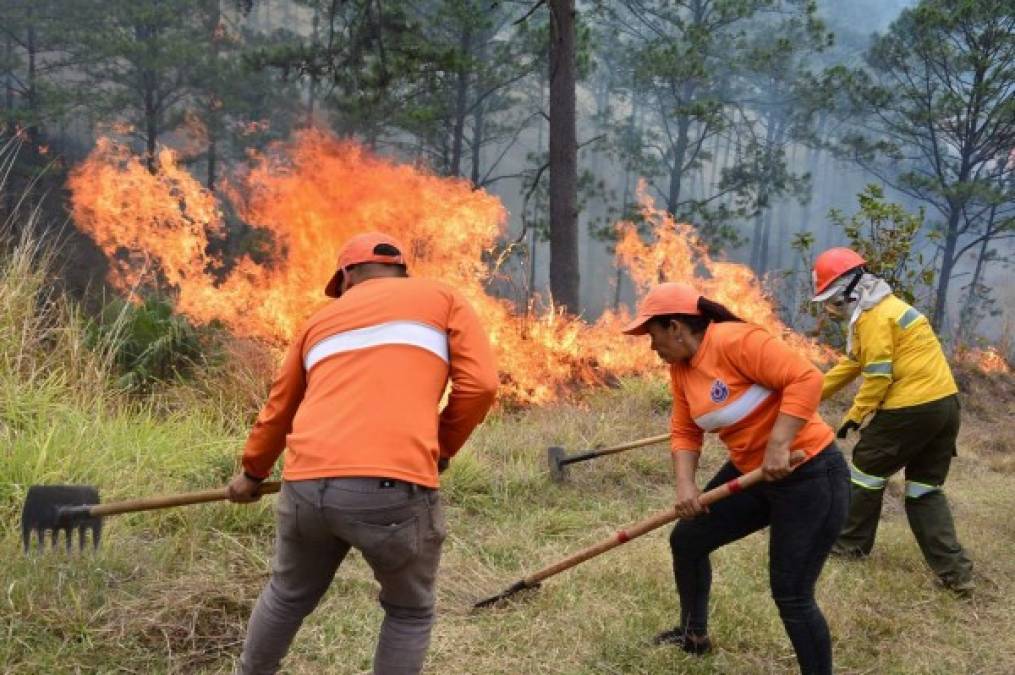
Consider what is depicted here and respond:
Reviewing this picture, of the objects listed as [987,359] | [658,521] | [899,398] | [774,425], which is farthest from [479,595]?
[987,359]

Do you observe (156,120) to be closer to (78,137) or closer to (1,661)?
(78,137)

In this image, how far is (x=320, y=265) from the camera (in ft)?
39.7

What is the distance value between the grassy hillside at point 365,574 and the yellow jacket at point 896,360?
1.10 m

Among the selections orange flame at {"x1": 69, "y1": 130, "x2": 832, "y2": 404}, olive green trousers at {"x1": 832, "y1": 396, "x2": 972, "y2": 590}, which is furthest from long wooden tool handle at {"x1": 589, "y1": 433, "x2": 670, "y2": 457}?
orange flame at {"x1": 69, "y1": 130, "x2": 832, "y2": 404}

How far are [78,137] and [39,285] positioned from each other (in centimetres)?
2478

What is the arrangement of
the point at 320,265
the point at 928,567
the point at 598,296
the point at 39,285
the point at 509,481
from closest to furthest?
the point at 928,567, the point at 39,285, the point at 509,481, the point at 320,265, the point at 598,296

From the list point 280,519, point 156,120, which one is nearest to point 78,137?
point 156,120

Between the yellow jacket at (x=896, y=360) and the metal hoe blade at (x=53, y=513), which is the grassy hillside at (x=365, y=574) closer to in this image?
the metal hoe blade at (x=53, y=513)

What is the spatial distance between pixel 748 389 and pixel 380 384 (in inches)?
58.5

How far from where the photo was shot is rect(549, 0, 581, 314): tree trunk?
10.6 meters

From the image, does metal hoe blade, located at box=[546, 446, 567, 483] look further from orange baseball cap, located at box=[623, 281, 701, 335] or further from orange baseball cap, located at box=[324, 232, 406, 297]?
orange baseball cap, located at box=[324, 232, 406, 297]

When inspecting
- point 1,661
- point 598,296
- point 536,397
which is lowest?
point 598,296

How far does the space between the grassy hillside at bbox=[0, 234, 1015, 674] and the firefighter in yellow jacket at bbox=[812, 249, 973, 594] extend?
33 cm

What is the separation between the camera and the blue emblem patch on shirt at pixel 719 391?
3.11 metres
